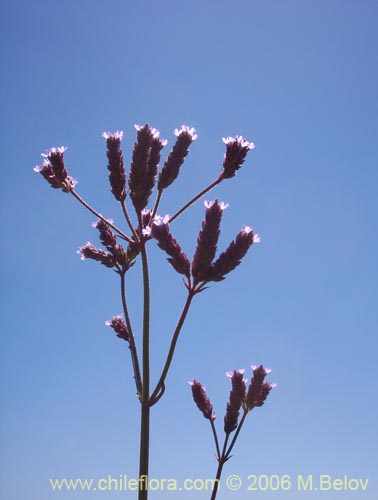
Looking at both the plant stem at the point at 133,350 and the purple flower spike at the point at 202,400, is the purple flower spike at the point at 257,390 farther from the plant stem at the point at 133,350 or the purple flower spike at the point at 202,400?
the plant stem at the point at 133,350

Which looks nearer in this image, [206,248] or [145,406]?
[145,406]

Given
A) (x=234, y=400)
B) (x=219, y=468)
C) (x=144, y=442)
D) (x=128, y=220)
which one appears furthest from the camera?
(x=234, y=400)

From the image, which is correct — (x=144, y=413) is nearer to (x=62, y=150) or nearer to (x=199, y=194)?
(x=199, y=194)

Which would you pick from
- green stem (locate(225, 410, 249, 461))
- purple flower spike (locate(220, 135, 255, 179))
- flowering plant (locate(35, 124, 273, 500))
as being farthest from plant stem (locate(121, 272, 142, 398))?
green stem (locate(225, 410, 249, 461))

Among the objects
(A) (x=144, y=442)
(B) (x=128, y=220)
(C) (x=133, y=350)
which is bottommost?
(A) (x=144, y=442)

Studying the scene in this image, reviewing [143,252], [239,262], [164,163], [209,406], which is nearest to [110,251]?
[143,252]

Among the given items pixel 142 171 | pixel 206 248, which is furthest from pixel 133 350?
pixel 142 171

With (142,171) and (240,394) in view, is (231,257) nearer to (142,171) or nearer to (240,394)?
(142,171)
